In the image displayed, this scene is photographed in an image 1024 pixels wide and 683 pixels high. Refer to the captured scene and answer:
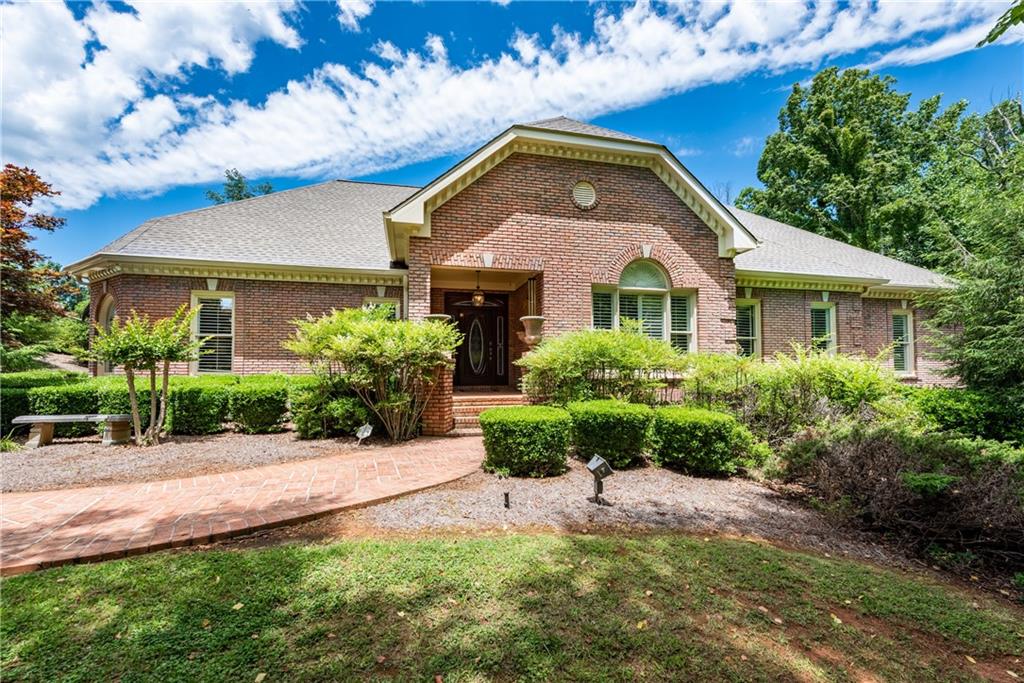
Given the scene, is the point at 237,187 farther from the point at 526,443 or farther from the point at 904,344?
the point at 904,344

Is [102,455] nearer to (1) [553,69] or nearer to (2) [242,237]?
(2) [242,237]

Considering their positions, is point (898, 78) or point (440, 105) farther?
point (898, 78)

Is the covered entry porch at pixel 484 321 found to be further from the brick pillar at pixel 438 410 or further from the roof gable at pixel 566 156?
the brick pillar at pixel 438 410

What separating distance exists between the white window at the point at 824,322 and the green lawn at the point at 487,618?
12.0 meters

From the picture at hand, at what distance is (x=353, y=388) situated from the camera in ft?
26.7

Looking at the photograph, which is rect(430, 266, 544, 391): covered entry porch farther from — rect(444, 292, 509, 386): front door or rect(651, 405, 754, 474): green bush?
rect(651, 405, 754, 474): green bush

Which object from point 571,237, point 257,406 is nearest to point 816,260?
point 571,237

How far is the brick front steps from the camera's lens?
9102 mm

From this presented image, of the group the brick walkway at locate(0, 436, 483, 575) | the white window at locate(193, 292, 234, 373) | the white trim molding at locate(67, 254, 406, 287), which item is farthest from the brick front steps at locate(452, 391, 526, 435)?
the white window at locate(193, 292, 234, 373)

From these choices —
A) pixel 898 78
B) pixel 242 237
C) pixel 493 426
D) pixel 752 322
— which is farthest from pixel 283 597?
pixel 898 78

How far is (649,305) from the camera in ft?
36.5

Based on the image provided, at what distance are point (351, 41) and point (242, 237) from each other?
18.7 ft

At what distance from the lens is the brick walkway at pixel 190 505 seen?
3576 mm

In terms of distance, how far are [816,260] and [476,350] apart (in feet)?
38.1
